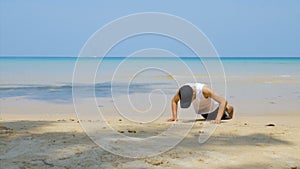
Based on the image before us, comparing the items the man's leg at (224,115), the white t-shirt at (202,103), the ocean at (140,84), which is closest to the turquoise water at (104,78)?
the ocean at (140,84)

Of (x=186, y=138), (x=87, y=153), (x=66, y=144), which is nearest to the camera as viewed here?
(x=87, y=153)

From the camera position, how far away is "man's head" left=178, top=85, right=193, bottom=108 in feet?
21.8

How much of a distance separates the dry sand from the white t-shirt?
0.88 m

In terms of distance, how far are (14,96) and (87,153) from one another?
32.4 ft

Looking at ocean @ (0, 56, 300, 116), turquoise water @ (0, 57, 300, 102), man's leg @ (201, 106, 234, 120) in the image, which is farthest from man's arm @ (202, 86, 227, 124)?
turquoise water @ (0, 57, 300, 102)

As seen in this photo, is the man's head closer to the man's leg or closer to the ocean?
the man's leg

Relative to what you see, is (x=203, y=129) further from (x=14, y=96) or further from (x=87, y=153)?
(x=14, y=96)

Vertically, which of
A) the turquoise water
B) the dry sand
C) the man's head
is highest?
the man's head

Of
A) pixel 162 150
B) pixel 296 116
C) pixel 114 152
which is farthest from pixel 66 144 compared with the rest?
pixel 296 116

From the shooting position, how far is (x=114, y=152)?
4.15 m

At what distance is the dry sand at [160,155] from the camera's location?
379 centimetres

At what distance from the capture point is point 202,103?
22.3 ft

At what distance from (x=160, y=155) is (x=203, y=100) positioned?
2.77 meters

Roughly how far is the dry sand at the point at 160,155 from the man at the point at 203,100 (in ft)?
2.79
